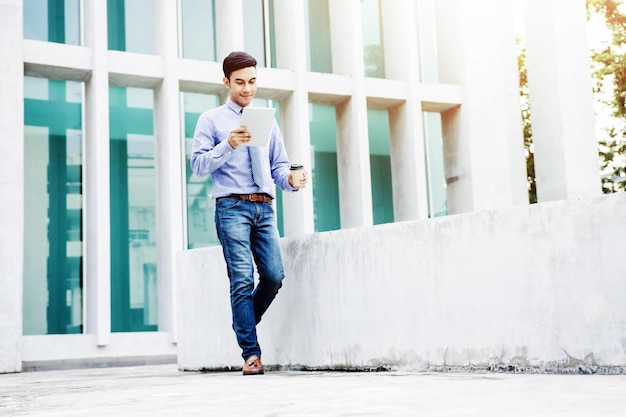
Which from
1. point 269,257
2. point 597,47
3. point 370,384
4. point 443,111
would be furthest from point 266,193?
point 597,47

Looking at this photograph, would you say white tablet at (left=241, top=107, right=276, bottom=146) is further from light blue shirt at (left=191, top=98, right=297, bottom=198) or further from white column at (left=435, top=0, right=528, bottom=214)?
white column at (left=435, top=0, right=528, bottom=214)

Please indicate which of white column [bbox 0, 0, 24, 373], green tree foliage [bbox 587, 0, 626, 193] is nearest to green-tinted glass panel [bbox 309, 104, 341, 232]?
white column [bbox 0, 0, 24, 373]

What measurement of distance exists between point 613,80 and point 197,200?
8803 millimetres

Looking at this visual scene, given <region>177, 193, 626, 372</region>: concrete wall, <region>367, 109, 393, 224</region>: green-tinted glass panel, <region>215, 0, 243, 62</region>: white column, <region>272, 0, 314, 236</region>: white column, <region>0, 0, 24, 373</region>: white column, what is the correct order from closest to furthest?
1. <region>177, 193, 626, 372</region>: concrete wall
2. <region>0, 0, 24, 373</region>: white column
3. <region>215, 0, 243, 62</region>: white column
4. <region>272, 0, 314, 236</region>: white column
5. <region>367, 109, 393, 224</region>: green-tinted glass panel

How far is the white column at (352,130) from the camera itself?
11.7m

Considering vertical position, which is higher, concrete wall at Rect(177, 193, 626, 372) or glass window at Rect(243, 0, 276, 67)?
glass window at Rect(243, 0, 276, 67)

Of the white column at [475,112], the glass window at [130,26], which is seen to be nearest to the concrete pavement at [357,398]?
the glass window at [130,26]

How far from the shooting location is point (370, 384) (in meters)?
3.77

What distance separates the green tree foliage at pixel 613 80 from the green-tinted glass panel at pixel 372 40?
4.50 m

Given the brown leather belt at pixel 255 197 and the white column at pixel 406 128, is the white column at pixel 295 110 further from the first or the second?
the brown leather belt at pixel 255 197

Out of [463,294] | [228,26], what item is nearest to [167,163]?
[228,26]

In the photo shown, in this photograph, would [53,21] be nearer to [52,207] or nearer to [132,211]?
[52,207]

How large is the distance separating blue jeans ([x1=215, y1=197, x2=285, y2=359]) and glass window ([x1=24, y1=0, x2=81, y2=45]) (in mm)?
6693

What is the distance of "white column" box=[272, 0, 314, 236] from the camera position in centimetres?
1124
